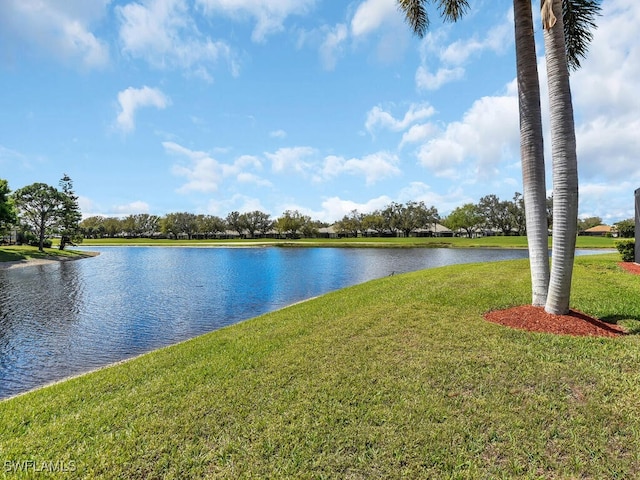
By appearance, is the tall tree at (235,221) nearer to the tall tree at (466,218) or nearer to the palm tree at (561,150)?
the tall tree at (466,218)

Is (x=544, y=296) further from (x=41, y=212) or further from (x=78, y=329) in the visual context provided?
(x=41, y=212)

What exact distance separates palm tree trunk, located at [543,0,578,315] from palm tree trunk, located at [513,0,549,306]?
627 millimetres

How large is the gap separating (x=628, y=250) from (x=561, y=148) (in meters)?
16.4

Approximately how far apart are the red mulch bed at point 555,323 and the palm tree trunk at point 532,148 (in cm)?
58

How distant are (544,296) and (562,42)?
16.8ft

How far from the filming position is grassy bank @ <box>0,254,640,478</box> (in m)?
3.46

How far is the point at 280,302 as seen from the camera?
16609 millimetres

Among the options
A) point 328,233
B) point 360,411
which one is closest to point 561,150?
point 360,411

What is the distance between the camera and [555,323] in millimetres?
6766

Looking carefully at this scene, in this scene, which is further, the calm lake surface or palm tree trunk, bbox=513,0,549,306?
the calm lake surface

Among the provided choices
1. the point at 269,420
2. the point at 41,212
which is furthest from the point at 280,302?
the point at 41,212

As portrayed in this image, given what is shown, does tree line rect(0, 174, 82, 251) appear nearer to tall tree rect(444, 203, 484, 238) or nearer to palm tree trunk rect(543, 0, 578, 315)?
palm tree trunk rect(543, 0, 578, 315)

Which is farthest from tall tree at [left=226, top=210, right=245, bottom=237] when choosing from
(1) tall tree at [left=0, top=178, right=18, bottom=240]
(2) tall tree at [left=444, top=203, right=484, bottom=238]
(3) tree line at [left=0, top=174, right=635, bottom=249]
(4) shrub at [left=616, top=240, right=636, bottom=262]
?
(4) shrub at [left=616, top=240, right=636, bottom=262]
